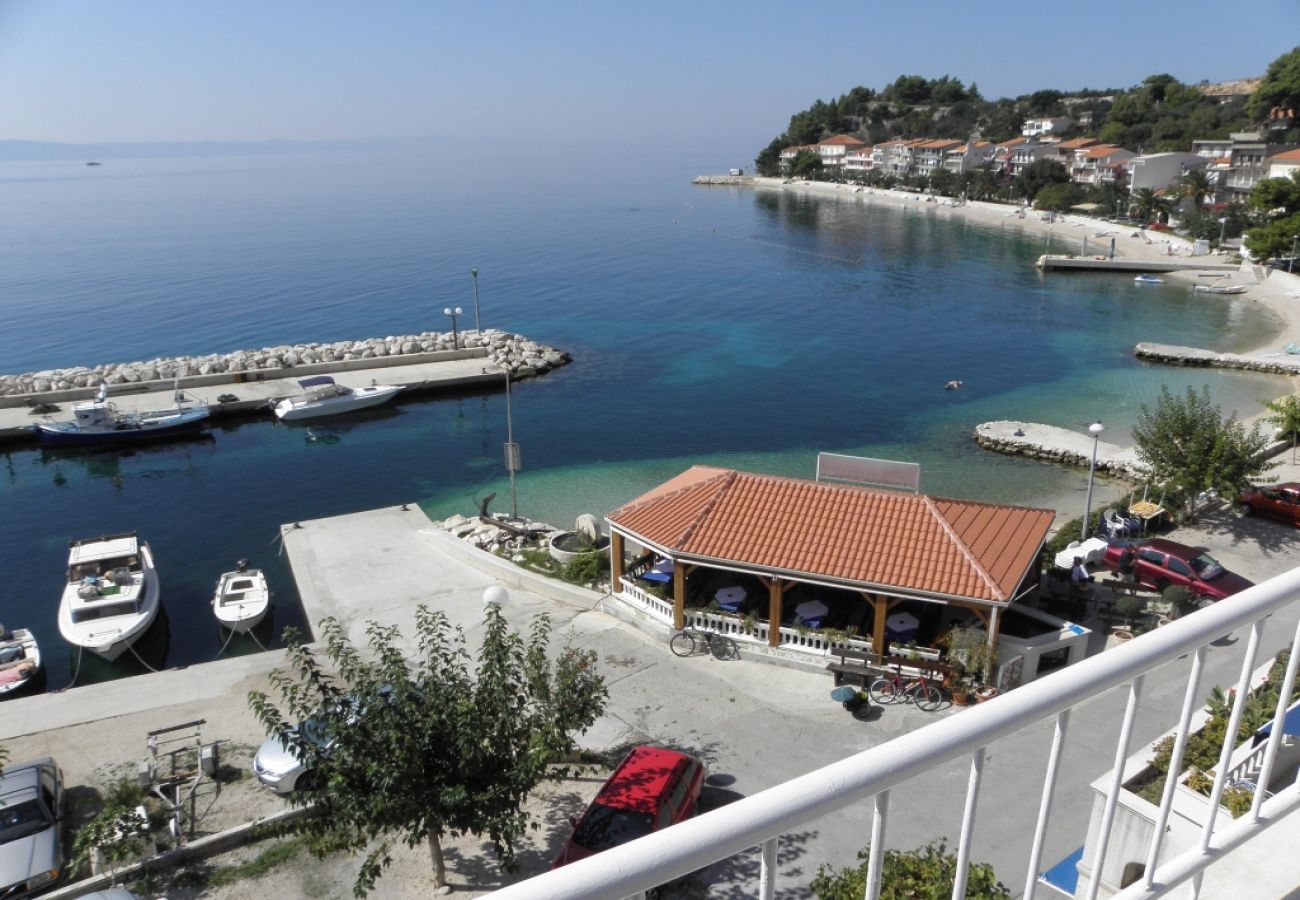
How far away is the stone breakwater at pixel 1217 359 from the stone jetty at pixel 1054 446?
15.0 metres

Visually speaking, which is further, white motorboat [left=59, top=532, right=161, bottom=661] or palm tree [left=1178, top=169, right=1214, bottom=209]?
palm tree [left=1178, top=169, right=1214, bottom=209]

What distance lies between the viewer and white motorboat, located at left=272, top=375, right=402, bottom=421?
4088 centimetres

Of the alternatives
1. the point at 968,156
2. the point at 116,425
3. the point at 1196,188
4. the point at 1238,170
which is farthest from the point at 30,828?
the point at 968,156

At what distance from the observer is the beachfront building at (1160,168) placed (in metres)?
103

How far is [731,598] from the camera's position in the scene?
18.0 m

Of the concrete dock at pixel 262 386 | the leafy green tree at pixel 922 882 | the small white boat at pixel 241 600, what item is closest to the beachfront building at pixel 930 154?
the concrete dock at pixel 262 386

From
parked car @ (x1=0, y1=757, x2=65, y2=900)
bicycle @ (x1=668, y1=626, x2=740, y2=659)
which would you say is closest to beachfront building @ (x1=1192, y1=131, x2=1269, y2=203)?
bicycle @ (x1=668, y1=626, x2=740, y2=659)

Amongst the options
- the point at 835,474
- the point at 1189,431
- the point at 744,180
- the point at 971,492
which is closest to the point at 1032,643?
the point at 835,474

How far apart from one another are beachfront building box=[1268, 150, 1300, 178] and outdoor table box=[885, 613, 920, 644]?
83.8 m

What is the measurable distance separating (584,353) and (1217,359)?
34490mm

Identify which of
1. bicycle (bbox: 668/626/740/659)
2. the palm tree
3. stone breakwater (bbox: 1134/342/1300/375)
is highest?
the palm tree

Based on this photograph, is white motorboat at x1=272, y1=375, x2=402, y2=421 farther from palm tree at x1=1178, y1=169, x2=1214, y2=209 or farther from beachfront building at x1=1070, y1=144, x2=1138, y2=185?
beachfront building at x1=1070, y1=144, x2=1138, y2=185

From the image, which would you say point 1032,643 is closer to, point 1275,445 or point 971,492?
point 971,492

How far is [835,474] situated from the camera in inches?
799
